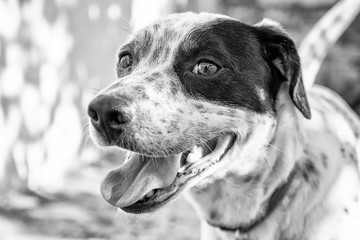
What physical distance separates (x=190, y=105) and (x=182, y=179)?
275 mm

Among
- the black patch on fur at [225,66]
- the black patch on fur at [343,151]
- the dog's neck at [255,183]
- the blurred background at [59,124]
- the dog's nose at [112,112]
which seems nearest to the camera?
the dog's nose at [112,112]

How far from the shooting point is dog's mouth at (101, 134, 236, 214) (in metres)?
1.85

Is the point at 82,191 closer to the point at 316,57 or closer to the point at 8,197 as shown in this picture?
the point at 8,197

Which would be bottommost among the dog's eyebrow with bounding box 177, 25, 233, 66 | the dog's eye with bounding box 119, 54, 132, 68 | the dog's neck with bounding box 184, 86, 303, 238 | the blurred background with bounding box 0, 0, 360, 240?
the blurred background with bounding box 0, 0, 360, 240

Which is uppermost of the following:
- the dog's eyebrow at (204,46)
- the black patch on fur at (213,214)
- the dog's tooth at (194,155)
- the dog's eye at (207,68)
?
the dog's eyebrow at (204,46)

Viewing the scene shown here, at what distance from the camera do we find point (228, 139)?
1986 mm

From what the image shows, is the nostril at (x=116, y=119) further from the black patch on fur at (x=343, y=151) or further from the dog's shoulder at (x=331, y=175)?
the black patch on fur at (x=343, y=151)

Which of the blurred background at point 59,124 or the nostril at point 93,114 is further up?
the nostril at point 93,114

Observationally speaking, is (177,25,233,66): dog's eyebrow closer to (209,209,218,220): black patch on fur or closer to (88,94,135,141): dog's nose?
(88,94,135,141): dog's nose

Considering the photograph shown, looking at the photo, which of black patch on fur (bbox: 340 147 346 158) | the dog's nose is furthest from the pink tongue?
black patch on fur (bbox: 340 147 346 158)

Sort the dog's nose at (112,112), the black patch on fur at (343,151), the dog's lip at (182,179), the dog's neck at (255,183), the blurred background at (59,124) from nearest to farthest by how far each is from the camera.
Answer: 1. the dog's nose at (112,112)
2. the dog's lip at (182,179)
3. the dog's neck at (255,183)
4. the black patch on fur at (343,151)
5. the blurred background at (59,124)

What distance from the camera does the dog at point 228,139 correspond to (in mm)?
1859

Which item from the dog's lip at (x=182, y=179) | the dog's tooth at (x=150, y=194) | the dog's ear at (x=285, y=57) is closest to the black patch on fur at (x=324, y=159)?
the dog's ear at (x=285, y=57)

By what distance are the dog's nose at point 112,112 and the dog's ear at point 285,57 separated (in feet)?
2.26
